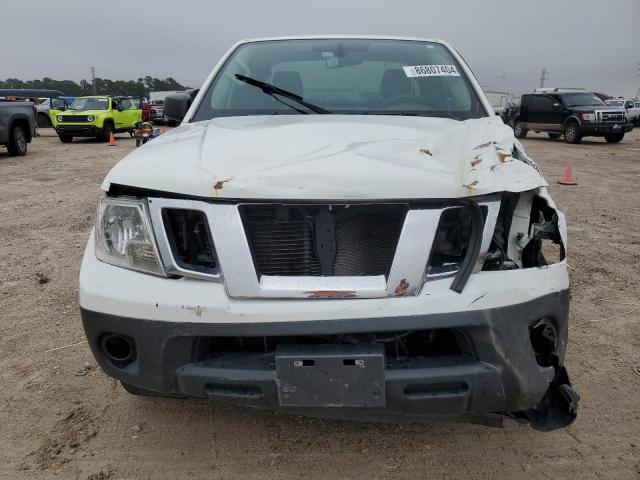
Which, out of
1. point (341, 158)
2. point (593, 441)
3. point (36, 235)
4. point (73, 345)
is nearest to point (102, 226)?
point (341, 158)

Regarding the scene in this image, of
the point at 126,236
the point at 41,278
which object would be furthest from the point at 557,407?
the point at 41,278

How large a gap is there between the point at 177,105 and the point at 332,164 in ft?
6.02

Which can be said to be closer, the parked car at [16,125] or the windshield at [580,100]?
the parked car at [16,125]

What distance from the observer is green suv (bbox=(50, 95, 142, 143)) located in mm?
18656

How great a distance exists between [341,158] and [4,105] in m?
13.1

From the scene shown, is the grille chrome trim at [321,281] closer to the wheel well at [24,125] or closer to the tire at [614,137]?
the wheel well at [24,125]

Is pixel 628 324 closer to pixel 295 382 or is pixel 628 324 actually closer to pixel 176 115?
pixel 295 382

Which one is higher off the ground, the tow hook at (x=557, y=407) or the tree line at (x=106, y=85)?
the tree line at (x=106, y=85)

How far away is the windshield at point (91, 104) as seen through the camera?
19547 millimetres

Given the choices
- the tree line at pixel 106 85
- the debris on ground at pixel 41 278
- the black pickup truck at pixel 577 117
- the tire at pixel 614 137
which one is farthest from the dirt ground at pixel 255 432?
the tree line at pixel 106 85

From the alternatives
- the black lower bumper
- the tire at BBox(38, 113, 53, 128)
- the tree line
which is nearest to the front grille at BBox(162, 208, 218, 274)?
the black lower bumper

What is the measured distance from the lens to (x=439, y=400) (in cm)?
175

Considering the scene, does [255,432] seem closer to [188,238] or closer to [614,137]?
[188,238]

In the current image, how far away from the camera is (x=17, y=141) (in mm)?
13305
